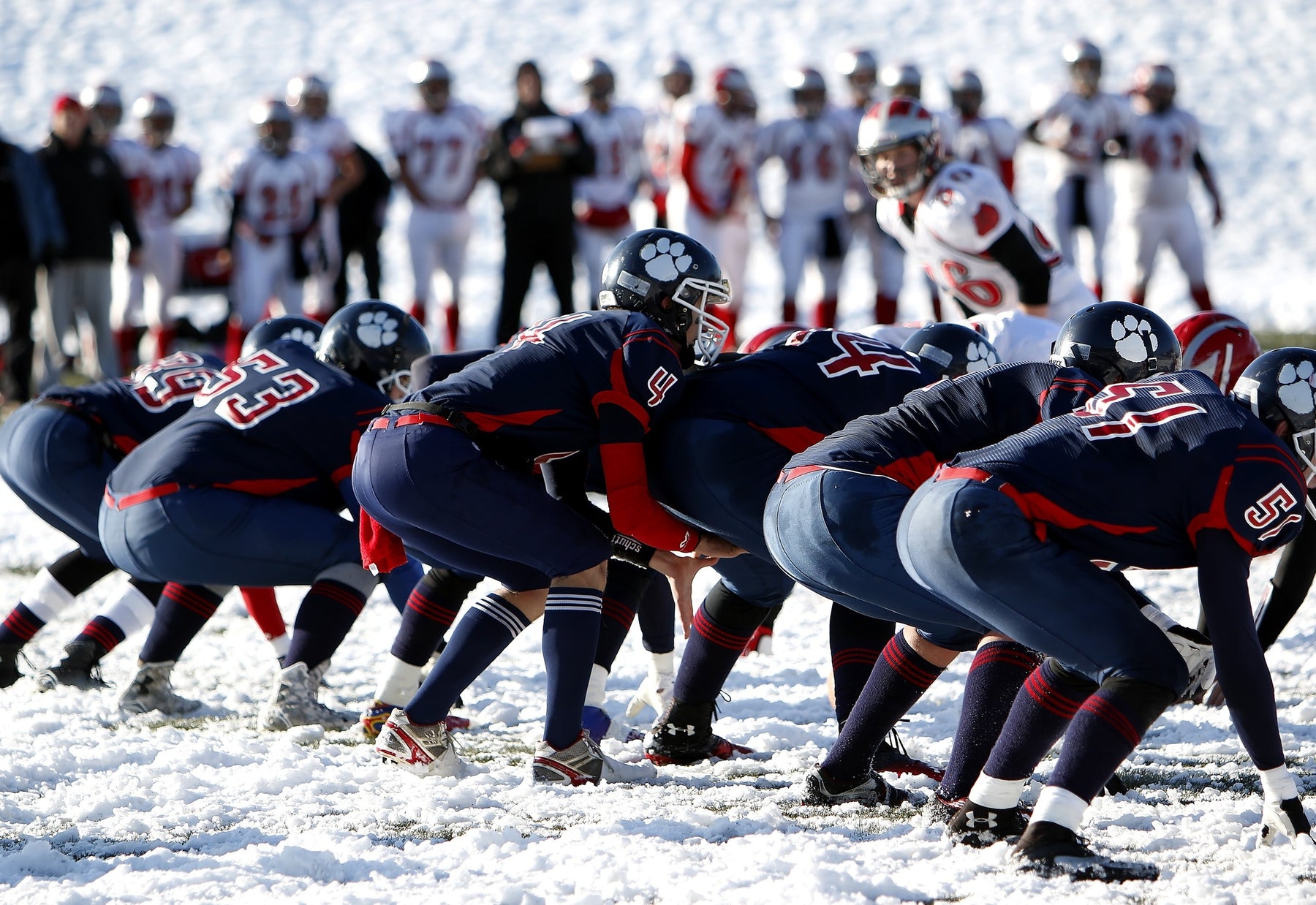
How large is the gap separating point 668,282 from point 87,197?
23.9 feet

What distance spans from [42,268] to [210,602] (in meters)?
6.71

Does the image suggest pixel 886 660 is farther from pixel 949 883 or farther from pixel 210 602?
pixel 210 602

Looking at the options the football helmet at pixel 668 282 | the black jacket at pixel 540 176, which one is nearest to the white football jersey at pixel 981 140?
the black jacket at pixel 540 176

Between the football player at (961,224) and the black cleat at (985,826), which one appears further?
the football player at (961,224)

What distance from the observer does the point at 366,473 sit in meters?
3.92

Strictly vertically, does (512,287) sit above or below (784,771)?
above

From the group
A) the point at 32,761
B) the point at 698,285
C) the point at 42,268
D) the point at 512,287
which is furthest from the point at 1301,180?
the point at 32,761

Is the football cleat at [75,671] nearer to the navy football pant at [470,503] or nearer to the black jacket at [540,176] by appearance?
the navy football pant at [470,503]

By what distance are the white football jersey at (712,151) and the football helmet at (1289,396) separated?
26.6 ft

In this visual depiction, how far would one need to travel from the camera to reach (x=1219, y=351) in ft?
15.9

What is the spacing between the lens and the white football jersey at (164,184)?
12.0 metres

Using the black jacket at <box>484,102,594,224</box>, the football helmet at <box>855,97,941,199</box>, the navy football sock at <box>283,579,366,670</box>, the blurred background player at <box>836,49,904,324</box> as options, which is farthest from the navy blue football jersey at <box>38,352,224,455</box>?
the blurred background player at <box>836,49,904,324</box>

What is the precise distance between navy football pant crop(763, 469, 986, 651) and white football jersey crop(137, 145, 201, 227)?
9.54 metres

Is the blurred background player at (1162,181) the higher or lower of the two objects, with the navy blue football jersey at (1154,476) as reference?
higher
